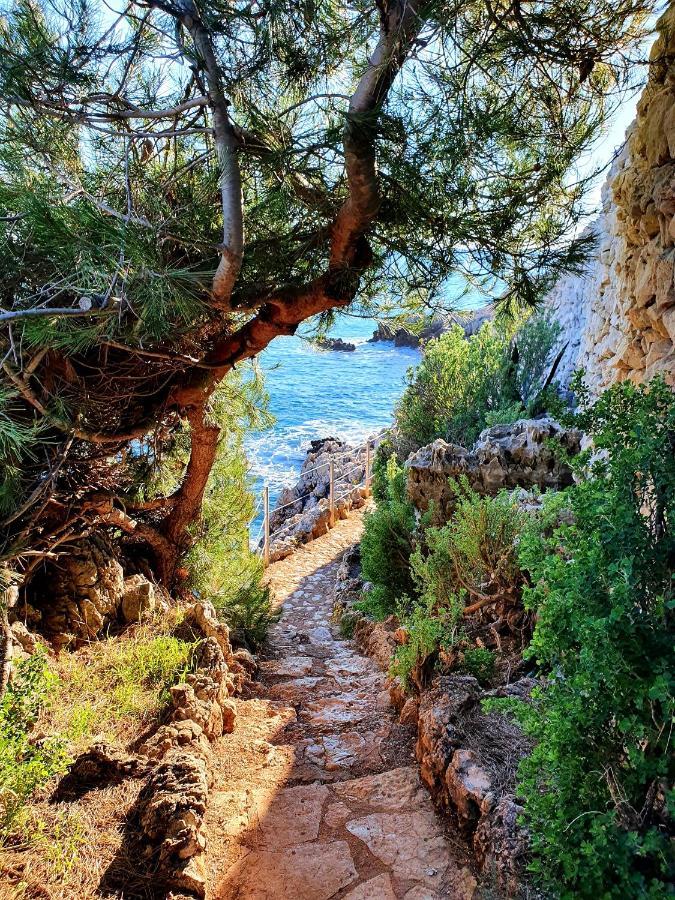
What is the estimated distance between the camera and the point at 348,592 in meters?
7.18

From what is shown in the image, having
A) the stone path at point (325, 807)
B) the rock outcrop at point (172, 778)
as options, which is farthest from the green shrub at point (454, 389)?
the rock outcrop at point (172, 778)

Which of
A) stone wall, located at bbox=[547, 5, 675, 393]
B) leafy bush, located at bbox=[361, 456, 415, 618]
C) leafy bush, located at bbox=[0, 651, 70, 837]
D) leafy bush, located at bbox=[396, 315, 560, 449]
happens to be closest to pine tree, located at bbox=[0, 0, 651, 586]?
stone wall, located at bbox=[547, 5, 675, 393]

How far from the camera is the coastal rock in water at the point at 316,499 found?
33.5 feet

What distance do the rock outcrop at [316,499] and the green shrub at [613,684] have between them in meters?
7.88

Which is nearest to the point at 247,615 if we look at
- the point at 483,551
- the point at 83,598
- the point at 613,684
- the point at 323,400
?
the point at 83,598

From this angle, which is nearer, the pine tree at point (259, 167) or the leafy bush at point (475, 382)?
the pine tree at point (259, 167)

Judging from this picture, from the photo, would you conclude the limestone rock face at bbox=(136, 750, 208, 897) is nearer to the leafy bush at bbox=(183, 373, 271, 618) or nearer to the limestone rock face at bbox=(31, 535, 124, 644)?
the limestone rock face at bbox=(31, 535, 124, 644)

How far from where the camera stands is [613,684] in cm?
142

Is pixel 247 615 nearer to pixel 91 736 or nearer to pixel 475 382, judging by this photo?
pixel 91 736

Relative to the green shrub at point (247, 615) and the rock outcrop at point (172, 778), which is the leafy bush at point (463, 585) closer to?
the rock outcrop at point (172, 778)

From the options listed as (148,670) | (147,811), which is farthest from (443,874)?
(148,670)

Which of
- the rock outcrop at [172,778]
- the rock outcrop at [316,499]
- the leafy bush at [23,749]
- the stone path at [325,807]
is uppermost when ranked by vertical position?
the leafy bush at [23,749]

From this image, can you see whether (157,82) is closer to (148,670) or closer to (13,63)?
(13,63)

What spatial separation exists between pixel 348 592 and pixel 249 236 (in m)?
5.09
